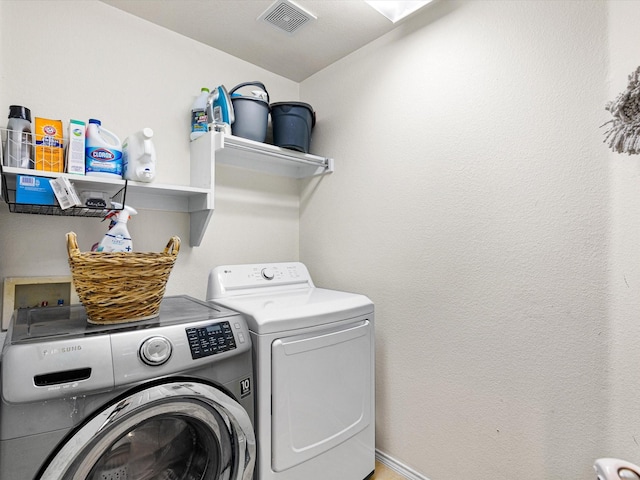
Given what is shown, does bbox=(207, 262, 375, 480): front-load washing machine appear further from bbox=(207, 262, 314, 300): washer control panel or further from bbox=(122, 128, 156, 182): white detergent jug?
bbox=(122, 128, 156, 182): white detergent jug

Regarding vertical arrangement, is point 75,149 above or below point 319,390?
above

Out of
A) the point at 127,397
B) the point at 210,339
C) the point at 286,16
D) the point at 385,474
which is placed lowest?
the point at 385,474

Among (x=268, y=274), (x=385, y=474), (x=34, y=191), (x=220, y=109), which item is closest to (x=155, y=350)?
(x=34, y=191)

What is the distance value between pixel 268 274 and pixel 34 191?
107cm

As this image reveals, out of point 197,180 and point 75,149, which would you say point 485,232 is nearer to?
point 197,180

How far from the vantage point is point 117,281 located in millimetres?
1090

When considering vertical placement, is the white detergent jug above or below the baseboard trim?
above

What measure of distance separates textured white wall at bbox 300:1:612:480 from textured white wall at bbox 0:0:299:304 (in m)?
0.66

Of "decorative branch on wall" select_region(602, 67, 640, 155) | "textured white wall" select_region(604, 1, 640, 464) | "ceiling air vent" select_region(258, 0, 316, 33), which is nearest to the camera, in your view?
"decorative branch on wall" select_region(602, 67, 640, 155)

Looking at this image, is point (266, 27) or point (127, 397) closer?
point (127, 397)

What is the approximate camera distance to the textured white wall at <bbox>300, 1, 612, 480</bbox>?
1.19 meters

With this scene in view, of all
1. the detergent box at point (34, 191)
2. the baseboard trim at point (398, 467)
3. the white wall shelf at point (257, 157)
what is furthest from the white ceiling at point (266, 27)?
the baseboard trim at point (398, 467)

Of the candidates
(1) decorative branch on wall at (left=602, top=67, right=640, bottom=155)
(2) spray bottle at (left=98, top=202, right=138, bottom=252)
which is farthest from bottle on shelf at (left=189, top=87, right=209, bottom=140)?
(1) decorative branch on wall at (left=602, top=67, right=640, bottom=155)

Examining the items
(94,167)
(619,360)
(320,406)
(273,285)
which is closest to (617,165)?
(619,360)
